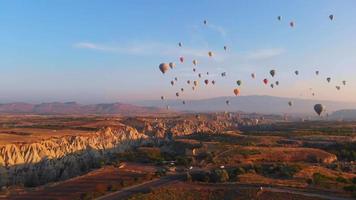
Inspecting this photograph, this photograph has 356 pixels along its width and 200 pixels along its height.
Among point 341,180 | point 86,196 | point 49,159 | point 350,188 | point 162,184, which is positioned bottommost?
point 86,196

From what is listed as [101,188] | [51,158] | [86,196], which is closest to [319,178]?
[101,188]

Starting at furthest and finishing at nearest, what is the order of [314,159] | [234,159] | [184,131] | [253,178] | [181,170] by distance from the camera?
[184,131], [314,159], [234,159], [181,170], [253,178]

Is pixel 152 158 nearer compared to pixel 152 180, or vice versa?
pixel 152 180

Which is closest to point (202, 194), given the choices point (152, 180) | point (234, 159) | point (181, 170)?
point (152, 180)

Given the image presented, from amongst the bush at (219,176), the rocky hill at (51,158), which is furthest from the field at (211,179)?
the rocky hill at (51,158)

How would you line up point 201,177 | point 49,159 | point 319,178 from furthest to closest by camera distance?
point 49,159
point 319,178
point 201,177

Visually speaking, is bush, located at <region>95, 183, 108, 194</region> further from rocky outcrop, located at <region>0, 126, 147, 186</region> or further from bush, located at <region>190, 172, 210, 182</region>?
rocky outcrop, located at <region>0, 126, 147, 186</region>

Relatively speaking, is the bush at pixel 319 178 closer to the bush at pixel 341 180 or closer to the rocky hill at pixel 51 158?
the bush at pixel 341 180

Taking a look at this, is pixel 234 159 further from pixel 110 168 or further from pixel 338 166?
pixel 110 168

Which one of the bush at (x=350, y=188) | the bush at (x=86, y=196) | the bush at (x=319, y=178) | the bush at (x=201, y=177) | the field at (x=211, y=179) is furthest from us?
the bush at (x=201, y=177)

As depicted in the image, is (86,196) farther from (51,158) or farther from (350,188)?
(51,158)

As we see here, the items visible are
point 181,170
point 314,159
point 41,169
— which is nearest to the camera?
point 181,170
